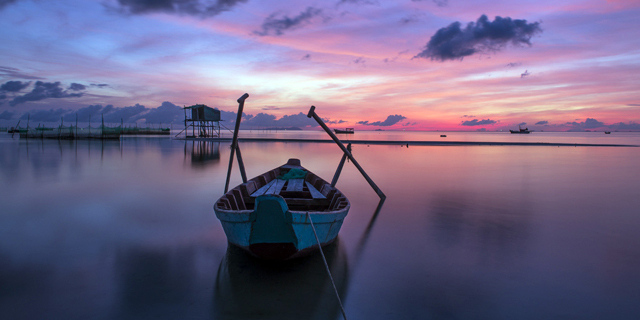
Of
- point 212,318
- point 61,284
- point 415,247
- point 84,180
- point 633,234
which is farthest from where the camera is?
point 84,180

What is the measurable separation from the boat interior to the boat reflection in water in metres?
1.11

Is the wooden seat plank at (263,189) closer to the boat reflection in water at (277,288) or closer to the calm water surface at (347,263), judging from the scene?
the calm water surface at (347,263)

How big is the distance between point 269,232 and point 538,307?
13.3ft

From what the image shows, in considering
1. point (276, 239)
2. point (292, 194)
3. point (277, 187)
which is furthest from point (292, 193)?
point (276, 239)

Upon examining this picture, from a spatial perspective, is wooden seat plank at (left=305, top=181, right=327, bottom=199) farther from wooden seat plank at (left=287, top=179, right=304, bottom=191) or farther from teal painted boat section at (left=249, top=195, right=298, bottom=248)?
teal painted boat section at (left=249, top=195, right=298, bottom=248)

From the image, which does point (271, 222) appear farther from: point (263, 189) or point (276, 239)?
point (263, 189)

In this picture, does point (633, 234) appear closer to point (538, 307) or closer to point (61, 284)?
point (538, 307)

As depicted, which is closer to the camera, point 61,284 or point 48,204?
point 61,284

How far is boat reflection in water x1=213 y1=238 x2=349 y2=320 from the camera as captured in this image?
14.8 feet

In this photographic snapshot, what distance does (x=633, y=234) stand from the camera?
828cm

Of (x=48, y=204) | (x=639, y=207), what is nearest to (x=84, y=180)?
(x=48, y=204)

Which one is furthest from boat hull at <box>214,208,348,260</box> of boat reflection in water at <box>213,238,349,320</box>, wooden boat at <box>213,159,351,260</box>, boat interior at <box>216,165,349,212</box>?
boat interior at <box>216,165,349,212</box>

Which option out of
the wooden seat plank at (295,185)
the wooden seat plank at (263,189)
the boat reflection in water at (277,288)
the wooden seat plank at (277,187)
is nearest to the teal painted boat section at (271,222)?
the boat reflection in water at (277,288)

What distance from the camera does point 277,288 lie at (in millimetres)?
5086
